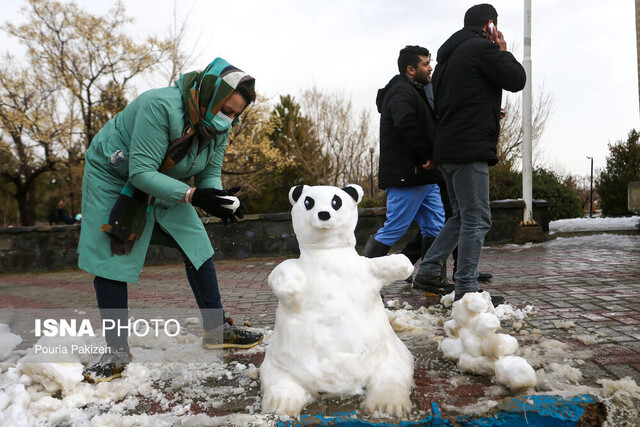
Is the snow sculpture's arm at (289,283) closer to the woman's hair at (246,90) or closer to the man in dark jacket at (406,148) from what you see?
the woman's hair at (246,90)

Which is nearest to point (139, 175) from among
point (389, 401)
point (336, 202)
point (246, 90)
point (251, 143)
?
point (246, 90)

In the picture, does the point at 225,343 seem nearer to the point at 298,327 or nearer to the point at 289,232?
the point at 298,327

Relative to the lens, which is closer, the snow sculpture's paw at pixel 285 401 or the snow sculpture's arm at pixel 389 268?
the snow sculpture's paw at pixel 285 401

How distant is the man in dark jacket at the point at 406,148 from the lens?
13.8ft

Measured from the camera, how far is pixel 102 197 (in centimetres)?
262

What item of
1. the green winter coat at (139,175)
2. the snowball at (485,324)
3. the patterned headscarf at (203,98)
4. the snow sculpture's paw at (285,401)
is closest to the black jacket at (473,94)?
the snowball at (485,324)

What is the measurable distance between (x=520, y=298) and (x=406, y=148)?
1.59 meters

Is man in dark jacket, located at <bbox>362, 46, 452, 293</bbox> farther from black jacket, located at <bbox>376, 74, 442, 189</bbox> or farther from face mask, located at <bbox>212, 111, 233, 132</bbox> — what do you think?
face mask, located at <bbox>212, 111, 233, 132</bbox>

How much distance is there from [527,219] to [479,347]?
277 inches

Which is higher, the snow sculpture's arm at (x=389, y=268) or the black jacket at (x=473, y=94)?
the black jacket at (x=473, y=94)

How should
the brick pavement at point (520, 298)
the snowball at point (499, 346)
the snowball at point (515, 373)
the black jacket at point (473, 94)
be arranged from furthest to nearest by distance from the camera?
the black jacket at point (473, 94), the brick pavement at point (520, 298), the snowball at point (499, 346), the snowball at point (515, 373)

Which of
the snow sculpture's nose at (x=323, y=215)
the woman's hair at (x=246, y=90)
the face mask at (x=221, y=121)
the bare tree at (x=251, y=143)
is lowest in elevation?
the snow sculpture's nose at (x=323, y=215)

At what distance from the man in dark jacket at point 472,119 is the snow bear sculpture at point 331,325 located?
5.06 ft

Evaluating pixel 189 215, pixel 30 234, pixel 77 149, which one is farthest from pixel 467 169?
pixel 77 149
